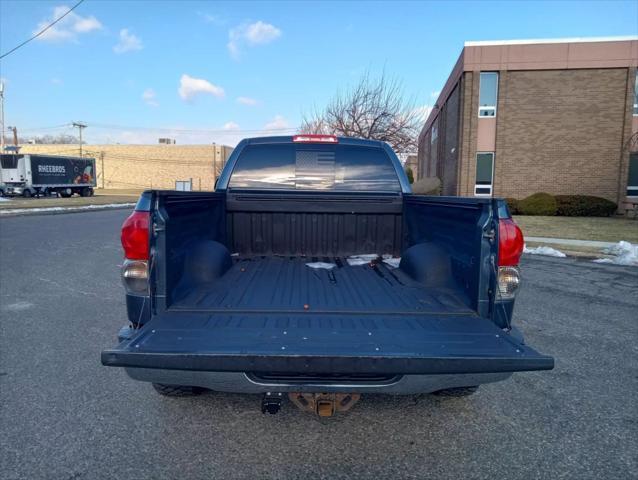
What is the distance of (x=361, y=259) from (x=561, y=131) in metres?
21.0

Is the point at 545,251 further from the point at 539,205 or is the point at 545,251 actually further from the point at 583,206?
the point at 583,206

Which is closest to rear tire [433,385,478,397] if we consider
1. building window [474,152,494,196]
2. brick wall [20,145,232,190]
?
building window [474,152,494,196]

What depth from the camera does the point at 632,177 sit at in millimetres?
21312

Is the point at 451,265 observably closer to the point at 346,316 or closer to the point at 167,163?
the point at 346,316

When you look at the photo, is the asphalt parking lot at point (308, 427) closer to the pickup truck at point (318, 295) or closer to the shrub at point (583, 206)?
the pickup truck at point (318, 295)

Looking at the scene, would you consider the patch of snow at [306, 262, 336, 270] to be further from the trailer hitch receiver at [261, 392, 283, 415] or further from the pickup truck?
the trailer hitch receiver at [261, 392, 283, 415]

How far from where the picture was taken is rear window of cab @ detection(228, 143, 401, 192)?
14.8 feet

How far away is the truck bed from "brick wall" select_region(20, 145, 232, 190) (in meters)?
59.2

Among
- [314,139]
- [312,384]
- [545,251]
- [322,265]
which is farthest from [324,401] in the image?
[545,251]

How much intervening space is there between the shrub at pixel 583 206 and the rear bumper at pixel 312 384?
823 inches

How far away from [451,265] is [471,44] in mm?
21411

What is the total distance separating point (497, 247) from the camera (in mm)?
2641

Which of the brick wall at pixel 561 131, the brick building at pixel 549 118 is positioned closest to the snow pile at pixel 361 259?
the brick building at pixel 549 118

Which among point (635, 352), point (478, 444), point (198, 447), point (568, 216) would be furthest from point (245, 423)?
point (568, 216)
